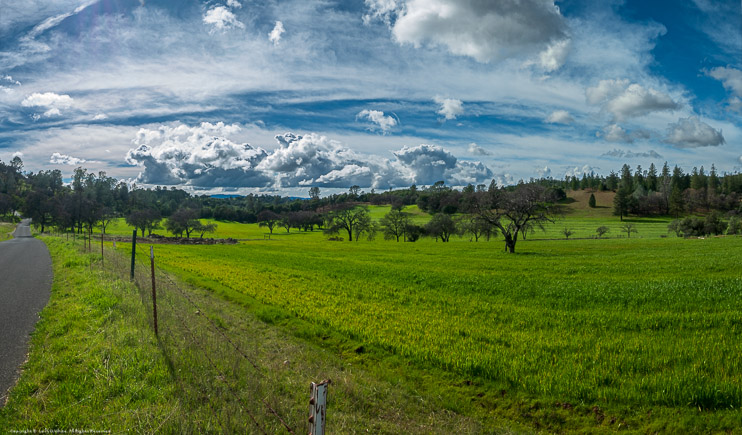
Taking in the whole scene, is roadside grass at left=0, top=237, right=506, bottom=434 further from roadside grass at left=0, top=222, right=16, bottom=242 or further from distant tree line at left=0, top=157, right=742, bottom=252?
roadside grass at left=0, top=222, right=16, bottom=242

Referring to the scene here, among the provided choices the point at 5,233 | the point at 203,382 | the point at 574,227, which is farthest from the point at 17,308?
the point at 574,227

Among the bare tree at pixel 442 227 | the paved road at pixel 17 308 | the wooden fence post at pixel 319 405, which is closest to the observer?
the wooden fence post at pixel 319 405

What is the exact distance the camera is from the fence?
6574 millimetres

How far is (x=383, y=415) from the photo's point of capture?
7.37 metres

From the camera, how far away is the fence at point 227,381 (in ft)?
21.6

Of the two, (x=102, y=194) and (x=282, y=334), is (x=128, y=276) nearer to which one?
(x=282, y=334)

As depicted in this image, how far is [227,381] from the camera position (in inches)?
325

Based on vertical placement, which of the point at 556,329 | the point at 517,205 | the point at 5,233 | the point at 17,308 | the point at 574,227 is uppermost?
the point at 517,205

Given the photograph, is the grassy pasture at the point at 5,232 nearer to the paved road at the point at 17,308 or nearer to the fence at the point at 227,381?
the paved road at the point at 17,308

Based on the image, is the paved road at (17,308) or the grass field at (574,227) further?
the grass field at (574,227)

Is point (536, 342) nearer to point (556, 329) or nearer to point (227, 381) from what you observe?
point (556, 329)

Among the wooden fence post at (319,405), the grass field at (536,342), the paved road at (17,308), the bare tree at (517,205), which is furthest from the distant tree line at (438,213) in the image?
the wooden fence post at (319,405)

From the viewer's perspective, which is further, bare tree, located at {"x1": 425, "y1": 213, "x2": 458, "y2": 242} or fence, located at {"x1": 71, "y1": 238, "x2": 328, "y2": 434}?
bare tree, located at {"x1": 425, "y1": 213, "x2": 458, "y2": 242}

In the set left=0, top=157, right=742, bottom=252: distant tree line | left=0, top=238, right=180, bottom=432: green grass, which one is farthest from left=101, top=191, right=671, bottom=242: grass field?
left=0, top=238, right=180, bottom=432: green grass
